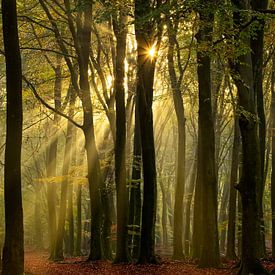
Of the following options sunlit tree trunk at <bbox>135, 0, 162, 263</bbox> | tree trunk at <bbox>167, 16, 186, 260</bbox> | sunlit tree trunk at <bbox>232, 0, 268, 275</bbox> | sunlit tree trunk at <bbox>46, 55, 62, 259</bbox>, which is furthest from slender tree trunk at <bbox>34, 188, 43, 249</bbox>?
sunlit tree trunk at <bbox>232, 0, 268, 275</bbox>

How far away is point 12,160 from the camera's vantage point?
35.6 feet

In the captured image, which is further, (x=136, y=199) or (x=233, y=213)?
(x=233, y=213)

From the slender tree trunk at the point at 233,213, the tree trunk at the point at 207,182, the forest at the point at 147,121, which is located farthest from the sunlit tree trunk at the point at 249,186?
the slender tree trunk at the point at 233,213

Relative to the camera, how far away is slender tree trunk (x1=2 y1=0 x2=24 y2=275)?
34.7ft

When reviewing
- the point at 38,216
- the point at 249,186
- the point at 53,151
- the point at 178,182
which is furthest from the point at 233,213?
the point at 38,216

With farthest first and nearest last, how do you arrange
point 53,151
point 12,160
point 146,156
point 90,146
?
point 53,151 → point 90,146 → point 146,156 → point 12,160

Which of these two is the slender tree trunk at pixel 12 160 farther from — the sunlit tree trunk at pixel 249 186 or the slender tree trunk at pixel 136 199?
the slender tree trunk at pixel 136 199

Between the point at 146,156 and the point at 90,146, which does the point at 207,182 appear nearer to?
the point at 146,156

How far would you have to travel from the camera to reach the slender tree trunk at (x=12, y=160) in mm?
10570

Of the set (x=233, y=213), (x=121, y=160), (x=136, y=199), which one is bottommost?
(x=233, y=213)

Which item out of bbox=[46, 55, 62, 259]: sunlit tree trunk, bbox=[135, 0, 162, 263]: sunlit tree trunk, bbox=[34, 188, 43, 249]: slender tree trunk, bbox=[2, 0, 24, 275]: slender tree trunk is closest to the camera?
bbox=[2, 0, 24, 275]: slender tree trunk

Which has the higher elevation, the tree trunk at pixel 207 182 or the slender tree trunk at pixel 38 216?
the tree trunk at pixel 207 182

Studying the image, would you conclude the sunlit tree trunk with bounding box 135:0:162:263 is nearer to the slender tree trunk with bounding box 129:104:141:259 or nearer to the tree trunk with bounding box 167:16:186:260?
the slender tree trunk with bounding box 129:104:141:259

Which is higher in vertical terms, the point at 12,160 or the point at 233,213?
the point at 12,160
